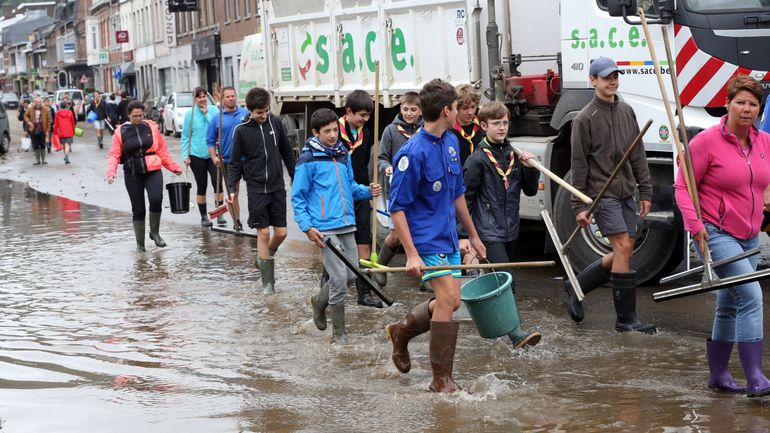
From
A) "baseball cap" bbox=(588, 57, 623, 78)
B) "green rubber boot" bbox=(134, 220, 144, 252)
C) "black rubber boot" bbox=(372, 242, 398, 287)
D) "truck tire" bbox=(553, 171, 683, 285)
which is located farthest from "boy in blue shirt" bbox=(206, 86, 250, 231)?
"baseball cap" bbox=(588, 57, 623, 78)

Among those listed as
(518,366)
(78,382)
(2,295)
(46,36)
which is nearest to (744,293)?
(518,366)

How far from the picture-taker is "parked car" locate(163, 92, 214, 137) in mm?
39531

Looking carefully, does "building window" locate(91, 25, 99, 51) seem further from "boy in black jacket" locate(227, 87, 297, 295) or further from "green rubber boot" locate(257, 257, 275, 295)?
"green rubber boot" locate(257, 257, 275, 295)

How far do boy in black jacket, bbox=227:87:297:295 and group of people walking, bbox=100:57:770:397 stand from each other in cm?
1

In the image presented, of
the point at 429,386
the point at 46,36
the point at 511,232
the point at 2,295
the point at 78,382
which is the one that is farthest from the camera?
the point at 46,36

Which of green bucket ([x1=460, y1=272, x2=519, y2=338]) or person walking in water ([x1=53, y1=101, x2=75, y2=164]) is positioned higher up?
person walking in water ([x1=53, y1=101, x2=75, y2=164])

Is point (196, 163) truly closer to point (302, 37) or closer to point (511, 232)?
point (302, 37)

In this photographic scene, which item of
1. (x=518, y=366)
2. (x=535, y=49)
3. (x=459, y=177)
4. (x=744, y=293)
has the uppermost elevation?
(x=535, y=49)

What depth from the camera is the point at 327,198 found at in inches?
321

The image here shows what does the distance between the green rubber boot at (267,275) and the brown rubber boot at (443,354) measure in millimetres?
3759

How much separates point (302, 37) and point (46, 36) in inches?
4863

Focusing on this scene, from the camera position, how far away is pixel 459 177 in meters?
6.67

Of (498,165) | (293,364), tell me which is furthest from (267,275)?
(293,364)

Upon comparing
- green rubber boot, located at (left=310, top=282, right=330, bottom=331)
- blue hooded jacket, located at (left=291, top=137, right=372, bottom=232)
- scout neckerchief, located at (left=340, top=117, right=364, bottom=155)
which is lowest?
green rubber boot, located at (left=310, top=282, right=330, bottom=331)
